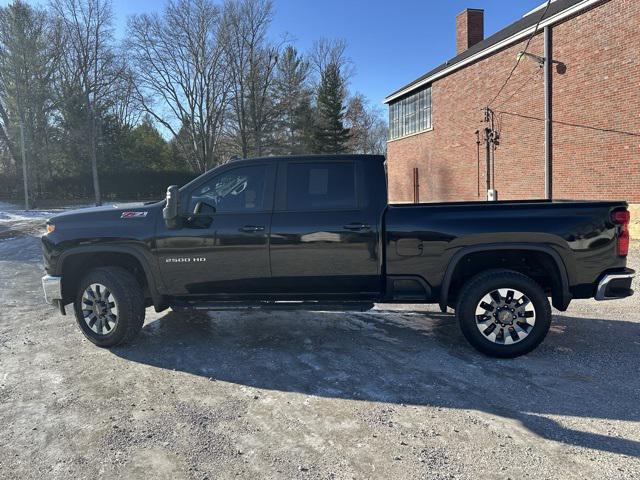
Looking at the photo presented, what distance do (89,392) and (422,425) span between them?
2.68m

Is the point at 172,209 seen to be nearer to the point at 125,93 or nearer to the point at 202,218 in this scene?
the point at 202,218

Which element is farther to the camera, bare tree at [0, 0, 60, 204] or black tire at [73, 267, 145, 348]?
bare tree at [0, 0, 60, 204]

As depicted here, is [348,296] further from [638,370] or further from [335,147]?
[335,147]

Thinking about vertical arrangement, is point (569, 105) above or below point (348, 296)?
above

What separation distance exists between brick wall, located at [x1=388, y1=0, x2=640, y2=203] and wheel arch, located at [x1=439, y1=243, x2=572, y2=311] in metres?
10.3

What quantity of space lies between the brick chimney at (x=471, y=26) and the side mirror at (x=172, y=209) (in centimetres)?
2483

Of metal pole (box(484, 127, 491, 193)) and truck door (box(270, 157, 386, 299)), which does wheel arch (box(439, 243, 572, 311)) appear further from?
metal pole (box(484, 127, 491, 193))

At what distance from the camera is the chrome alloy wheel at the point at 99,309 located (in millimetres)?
4867

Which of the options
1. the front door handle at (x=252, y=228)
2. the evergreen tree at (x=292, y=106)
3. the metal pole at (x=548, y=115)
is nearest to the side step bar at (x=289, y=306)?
the front door handle at (x=252, y=228)

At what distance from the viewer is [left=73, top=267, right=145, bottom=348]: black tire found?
481cm

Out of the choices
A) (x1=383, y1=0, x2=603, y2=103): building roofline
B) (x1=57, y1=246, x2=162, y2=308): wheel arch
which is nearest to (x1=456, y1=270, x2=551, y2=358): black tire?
(x1=57, y1=246, x2=162, y2=308): wheel arch

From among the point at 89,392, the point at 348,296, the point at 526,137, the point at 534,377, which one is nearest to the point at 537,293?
the point at 534,377

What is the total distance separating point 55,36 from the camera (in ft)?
115

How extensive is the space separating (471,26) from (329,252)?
25.0 metres
